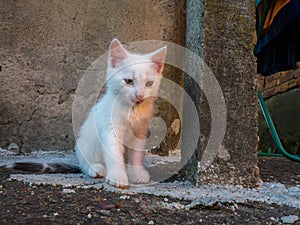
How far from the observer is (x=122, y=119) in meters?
2.06

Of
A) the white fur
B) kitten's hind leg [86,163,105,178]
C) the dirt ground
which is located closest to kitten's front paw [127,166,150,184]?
the white fur

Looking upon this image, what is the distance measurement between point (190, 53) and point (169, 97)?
2.34ft

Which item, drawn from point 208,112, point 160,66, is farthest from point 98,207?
point 160,66

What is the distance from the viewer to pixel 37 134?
9.03 feet

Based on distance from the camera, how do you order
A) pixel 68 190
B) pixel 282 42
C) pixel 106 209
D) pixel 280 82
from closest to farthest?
pixel 106 209 < pixel 68 190 < pixel 282 42 < pixel 280 82

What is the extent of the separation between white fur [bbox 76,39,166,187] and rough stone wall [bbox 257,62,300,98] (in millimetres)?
3425

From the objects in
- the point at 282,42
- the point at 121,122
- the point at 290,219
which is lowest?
the point at 290,219

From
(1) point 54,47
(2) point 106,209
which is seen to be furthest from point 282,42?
(2) point 106,209

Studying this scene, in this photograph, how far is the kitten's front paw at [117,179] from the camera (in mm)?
1833

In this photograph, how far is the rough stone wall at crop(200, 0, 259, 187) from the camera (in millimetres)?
1914

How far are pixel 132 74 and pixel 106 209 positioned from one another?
0.77 metres

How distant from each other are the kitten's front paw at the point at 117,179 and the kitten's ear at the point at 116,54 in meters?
0.59

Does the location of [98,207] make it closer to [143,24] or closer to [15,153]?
[15,153]

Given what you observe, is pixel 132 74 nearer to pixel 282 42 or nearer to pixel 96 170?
pixel 96 170
